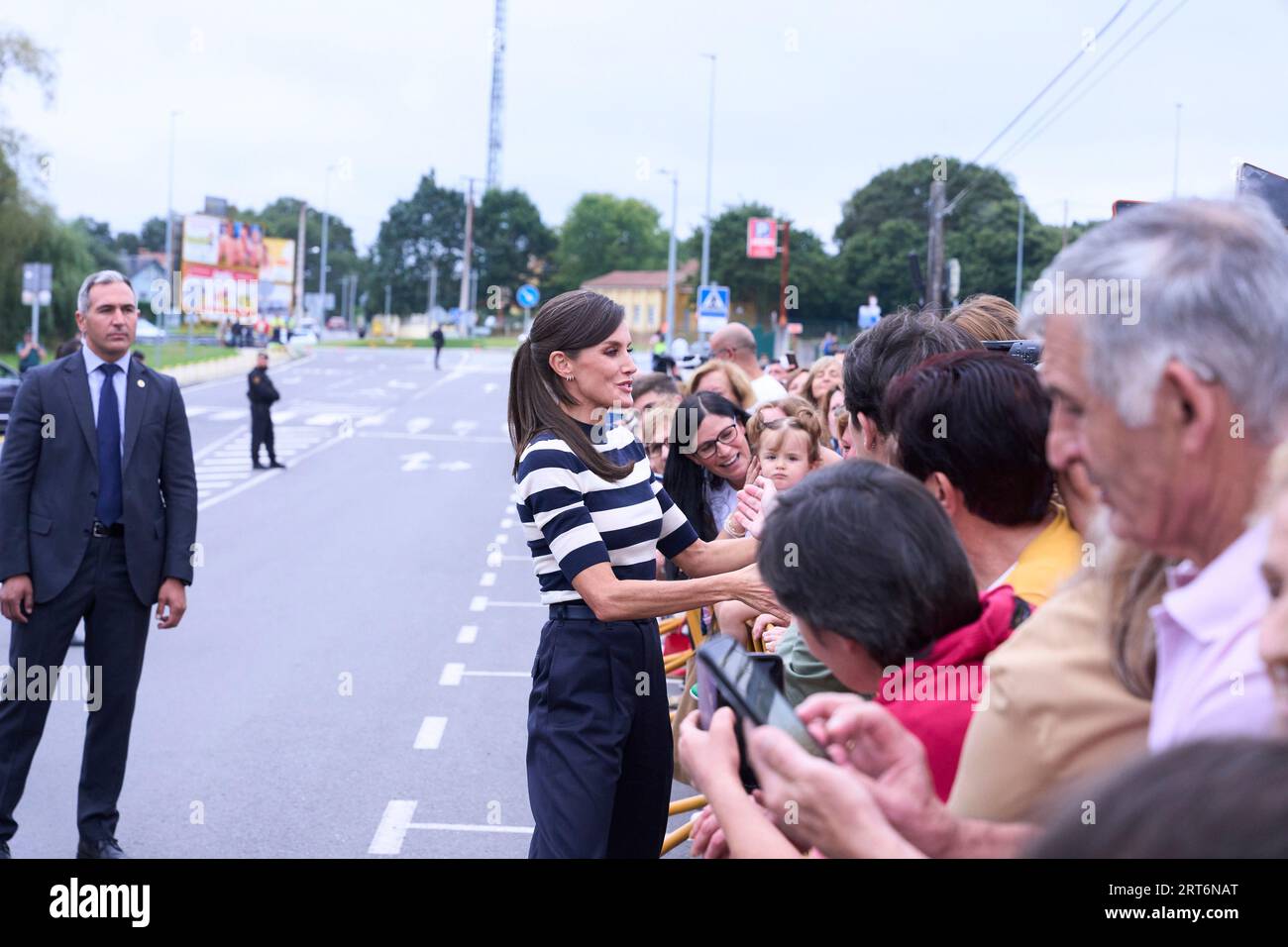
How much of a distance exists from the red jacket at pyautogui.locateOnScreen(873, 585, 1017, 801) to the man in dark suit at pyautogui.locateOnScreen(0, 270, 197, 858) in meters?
4.38

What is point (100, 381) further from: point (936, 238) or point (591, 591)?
point (936, 238)

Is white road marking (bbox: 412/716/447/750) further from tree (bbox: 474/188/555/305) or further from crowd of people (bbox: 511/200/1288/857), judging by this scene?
tree (bbox: 474/188/555/305)

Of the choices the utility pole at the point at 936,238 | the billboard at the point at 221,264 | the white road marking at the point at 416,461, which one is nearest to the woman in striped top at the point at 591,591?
the white road marking at the point at 416,461

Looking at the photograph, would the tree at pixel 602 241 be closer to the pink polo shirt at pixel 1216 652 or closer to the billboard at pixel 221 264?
the billboard at pixel 221 264

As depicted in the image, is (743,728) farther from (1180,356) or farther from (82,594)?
(82,594)

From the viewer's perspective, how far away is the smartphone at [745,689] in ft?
6.32

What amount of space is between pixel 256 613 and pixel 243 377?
130 ft

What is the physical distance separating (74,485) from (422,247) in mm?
112033

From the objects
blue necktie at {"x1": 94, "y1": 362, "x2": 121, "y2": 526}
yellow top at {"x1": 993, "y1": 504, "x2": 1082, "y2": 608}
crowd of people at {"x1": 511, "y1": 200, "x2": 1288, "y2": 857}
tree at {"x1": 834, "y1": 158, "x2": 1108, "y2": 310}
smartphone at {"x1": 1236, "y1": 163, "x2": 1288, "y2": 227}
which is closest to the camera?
crowd of people at {"x1": 511, "y1": 200, "x2": 1288, "y2": 857}

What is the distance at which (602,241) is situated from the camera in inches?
4902

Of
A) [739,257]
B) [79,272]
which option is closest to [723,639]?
[79,272]

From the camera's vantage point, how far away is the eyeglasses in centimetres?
650

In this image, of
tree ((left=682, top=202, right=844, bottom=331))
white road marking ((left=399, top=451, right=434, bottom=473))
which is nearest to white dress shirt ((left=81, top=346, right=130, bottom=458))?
white road marking ((left=399, top=451, right=434, bottom=473))

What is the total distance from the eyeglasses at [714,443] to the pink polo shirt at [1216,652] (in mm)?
4909
